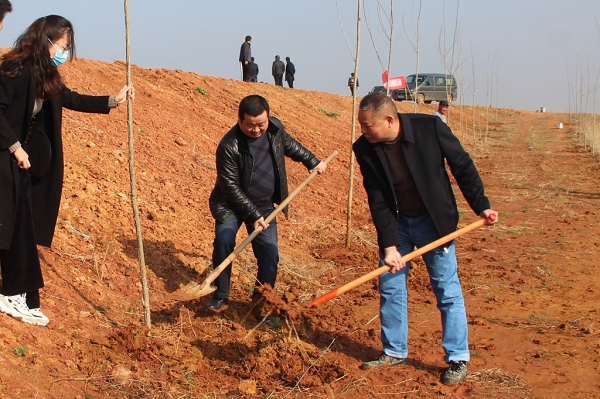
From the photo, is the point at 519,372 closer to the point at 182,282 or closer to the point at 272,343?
the point at 272,343

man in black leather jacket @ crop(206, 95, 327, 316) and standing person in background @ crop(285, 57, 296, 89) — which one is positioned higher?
standing person in background @ crop(285, 57, 296, 89)

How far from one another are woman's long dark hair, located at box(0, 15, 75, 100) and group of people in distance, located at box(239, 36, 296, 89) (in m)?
15.5

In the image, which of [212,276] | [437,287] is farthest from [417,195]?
[212,276]

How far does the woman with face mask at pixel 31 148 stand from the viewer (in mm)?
3678

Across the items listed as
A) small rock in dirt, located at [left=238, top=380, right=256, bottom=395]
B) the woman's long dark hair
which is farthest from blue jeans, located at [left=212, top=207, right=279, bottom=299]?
the woman's long dark hair

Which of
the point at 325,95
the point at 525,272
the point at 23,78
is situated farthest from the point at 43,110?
the point at 325,95

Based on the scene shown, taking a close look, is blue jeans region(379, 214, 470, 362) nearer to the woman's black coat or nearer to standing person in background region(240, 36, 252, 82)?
the woman's black coat

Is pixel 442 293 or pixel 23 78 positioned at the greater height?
pixel 23 78

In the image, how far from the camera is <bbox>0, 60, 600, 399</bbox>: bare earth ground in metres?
3.89

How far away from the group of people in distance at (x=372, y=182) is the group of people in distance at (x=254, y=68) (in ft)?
50.9

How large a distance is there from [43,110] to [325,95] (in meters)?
19.9

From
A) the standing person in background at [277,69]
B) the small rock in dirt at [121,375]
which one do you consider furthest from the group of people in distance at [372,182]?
the standing person in background at [277,69]

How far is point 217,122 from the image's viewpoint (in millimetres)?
11836

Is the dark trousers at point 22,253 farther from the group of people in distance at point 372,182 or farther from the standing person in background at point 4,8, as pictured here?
the standing person in background at point 4,8
